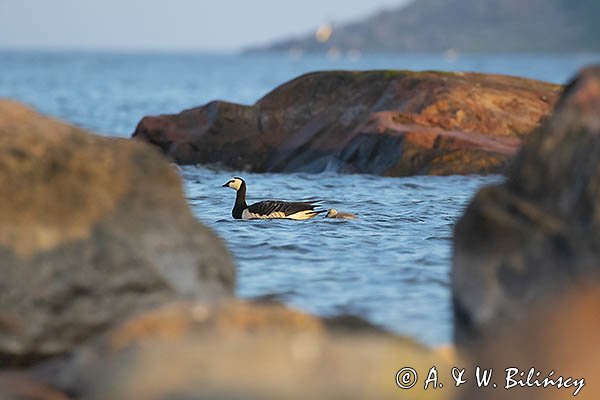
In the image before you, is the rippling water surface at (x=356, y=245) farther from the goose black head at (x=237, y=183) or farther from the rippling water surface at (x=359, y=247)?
the goose black head at (x=237, y=183)

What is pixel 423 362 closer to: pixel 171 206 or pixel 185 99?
pixel 171 206

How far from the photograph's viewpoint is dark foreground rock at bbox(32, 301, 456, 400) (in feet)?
18.0

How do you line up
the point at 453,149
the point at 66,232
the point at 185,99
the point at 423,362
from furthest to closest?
the point at 185,99 < the point at 453,149 < the point at 66,232 < the point at 423,362

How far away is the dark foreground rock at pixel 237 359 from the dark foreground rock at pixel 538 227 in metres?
0.52

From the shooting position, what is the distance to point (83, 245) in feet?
23.6

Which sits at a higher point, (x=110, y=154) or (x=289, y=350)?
(x=110, y=154)

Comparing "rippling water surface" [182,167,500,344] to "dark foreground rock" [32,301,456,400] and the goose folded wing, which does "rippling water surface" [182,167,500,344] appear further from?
"dark foreground rock" [32,301,456,400]

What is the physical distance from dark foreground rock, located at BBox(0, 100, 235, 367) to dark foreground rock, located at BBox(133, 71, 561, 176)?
13935 millimetres

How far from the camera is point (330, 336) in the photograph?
6078 millimetres

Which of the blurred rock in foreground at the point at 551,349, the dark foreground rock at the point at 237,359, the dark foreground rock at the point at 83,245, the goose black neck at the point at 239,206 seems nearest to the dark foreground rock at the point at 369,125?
the goose black neck at the point at 239,206

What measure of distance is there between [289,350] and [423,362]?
33.4 inches

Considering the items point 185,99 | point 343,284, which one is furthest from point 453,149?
point 185,99

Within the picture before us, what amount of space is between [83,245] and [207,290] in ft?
2.72

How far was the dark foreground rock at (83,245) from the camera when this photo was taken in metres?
7.17
